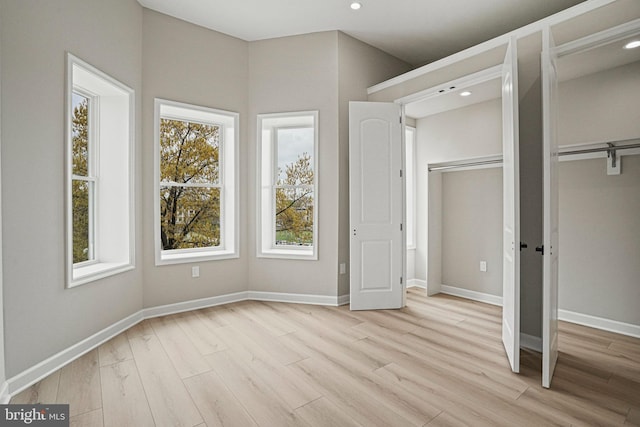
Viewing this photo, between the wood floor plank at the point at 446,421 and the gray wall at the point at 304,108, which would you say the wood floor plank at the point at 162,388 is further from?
the gray wall at the point at 304,108

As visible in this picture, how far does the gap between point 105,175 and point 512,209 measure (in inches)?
137

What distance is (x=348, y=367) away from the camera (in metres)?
2.36

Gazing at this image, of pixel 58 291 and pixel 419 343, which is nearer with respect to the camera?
pixel 58 291

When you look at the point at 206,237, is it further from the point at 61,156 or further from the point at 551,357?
the point at 551,357

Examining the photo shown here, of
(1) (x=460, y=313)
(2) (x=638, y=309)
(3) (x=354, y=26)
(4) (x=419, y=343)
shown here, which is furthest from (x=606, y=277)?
(3) (x=354, y=26)

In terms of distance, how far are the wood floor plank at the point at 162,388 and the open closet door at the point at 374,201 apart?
199 centimetres

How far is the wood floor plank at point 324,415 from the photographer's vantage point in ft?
5.74

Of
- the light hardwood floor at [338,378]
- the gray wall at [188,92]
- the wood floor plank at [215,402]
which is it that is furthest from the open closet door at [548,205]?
the gray wall at [188,92]

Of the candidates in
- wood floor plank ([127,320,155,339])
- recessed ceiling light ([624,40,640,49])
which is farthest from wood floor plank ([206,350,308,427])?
recessed ceiling light ([624,40,640,49])

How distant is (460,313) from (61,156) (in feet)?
12.9

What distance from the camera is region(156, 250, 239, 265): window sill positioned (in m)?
3.54

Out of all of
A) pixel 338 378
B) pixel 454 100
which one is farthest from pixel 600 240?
pixel 338 378

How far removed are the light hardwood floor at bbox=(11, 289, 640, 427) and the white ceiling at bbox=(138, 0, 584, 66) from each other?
125 inches

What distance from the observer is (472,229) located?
4.18 meters
